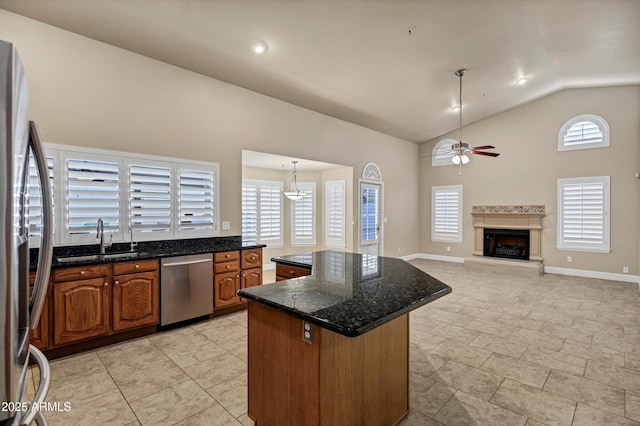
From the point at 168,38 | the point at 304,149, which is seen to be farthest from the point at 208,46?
the point at 304,149

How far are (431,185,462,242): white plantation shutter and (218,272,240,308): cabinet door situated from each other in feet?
20.9

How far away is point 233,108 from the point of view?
15.9ft

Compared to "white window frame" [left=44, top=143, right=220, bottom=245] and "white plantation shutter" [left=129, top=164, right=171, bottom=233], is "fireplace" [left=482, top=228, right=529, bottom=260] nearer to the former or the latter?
"white window frame" [left=44, top=143, right=220, bottom=245]

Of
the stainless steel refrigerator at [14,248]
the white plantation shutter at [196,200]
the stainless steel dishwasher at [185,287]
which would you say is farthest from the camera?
the white plantation shutter at [196,200]

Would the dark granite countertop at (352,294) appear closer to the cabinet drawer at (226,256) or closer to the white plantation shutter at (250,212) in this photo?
the cabinet drawer at (226,256)

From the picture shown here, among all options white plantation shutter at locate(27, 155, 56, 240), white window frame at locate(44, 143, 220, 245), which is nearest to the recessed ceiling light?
white window frame at locate(44, 143, 220, 245)

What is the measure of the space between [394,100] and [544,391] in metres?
5.07

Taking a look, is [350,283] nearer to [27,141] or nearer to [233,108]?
[27,141]

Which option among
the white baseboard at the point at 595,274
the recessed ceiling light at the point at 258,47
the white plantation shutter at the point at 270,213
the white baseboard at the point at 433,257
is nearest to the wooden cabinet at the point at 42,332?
the recessed ceiling light at the point at 258,47

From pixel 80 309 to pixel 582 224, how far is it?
8856 millimetres

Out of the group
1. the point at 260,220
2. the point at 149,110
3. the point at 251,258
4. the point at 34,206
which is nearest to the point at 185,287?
the point at 251,258

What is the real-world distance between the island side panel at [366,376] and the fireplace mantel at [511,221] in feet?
21.7

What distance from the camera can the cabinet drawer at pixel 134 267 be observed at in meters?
3.38

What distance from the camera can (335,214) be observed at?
298 inches
